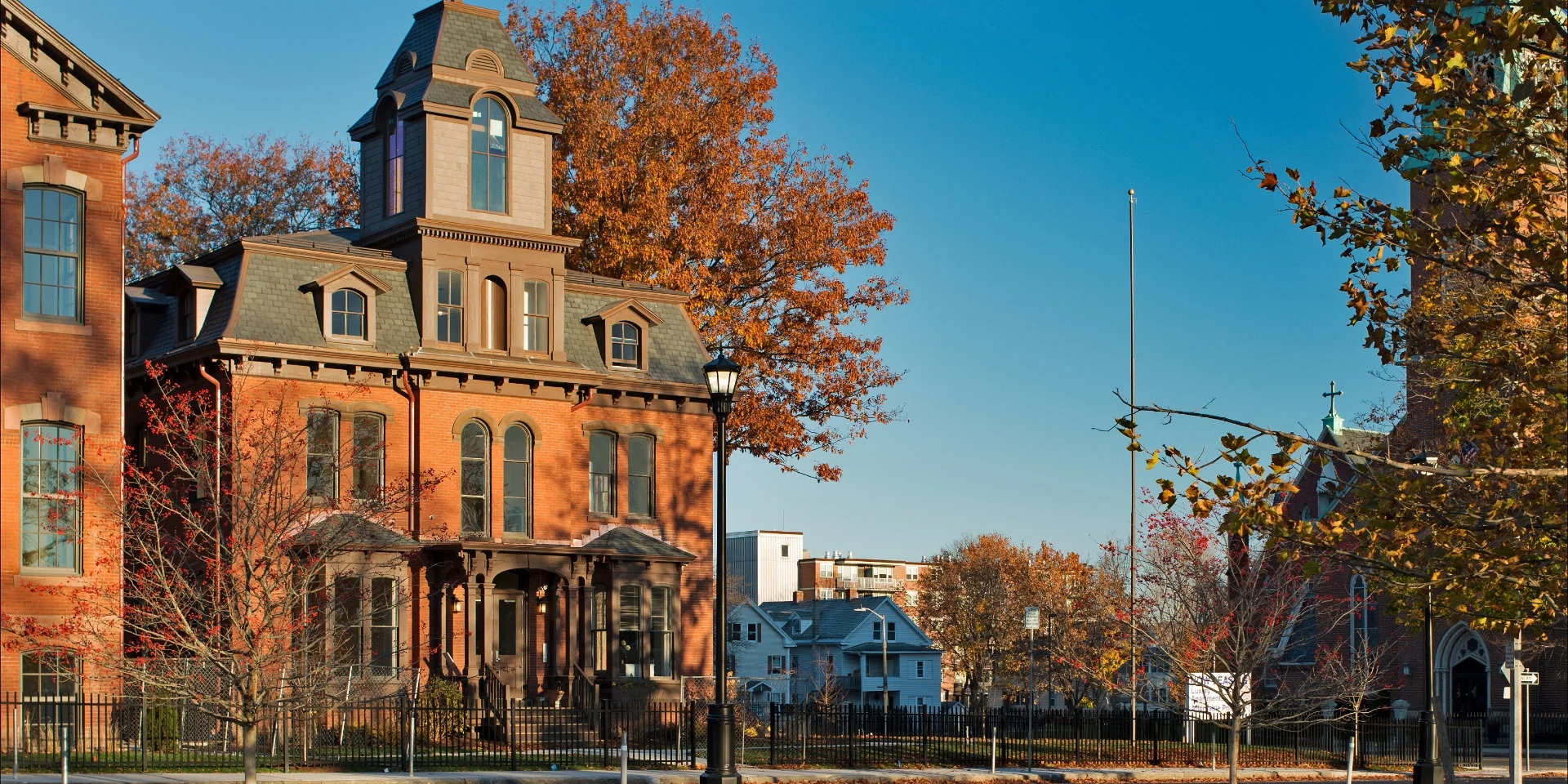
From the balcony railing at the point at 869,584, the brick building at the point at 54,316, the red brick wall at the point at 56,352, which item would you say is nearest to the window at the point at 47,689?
the brick building at the point at 54,316

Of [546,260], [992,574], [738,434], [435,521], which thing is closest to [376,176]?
[546,260]

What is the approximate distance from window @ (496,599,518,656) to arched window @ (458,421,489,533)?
6.29ft

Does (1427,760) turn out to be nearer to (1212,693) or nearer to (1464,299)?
(1212,693)

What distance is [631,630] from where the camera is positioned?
4203 cm

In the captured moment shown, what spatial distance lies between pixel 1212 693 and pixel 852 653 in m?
68.7

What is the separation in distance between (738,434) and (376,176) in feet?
40.9

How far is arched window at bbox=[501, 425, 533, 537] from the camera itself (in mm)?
40531

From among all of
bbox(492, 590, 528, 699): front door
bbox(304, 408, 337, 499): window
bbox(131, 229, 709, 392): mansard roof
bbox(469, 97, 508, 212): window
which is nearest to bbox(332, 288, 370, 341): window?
bbox(131, 229, 709, 392): mansard roof

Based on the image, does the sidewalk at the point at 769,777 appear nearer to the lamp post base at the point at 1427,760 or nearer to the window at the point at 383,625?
the lamp post base at the point at 1427,760

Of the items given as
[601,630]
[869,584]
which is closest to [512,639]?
[601,630]

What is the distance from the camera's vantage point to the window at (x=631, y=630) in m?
42.0

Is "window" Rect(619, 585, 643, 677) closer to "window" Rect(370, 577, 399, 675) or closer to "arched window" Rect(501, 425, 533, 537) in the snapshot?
"arched window" Rect(501, 425, 533, 537)

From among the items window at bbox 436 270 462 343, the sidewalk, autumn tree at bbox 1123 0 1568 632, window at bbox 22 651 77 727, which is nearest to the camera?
autumn tree at bbox 1123 0 1568 632

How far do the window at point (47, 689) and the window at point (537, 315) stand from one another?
1331 cm
